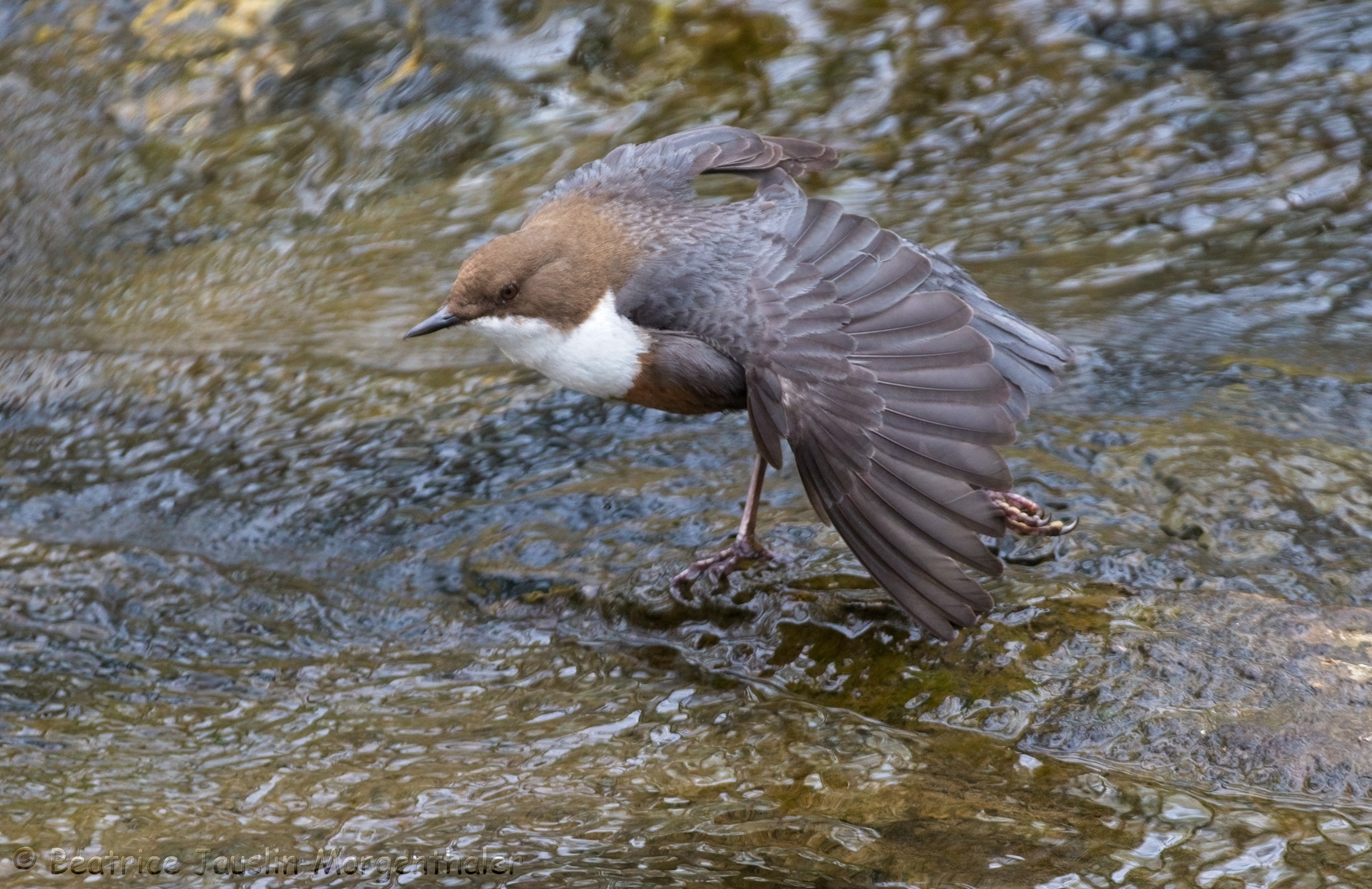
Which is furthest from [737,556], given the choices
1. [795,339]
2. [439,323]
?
[439,323]

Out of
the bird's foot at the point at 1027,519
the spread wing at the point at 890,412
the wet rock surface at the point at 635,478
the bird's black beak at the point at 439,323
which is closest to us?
the wet rock surface at the point at 635,478

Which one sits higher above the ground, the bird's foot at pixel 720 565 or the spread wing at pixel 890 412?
the spread wing at pixel 890 412

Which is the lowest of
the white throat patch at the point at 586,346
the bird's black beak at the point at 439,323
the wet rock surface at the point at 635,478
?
the wet rock surface at the point at 635,478

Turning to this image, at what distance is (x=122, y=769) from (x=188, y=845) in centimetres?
49

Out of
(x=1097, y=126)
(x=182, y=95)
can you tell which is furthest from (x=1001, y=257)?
(x=182, y=95)

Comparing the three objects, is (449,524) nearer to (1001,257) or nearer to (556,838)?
(556,838)

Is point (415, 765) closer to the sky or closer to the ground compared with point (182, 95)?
closer to the ground

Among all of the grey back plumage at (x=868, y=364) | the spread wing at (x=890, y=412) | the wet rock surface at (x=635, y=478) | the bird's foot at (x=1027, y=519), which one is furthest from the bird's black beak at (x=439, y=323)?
the bird's foot at (x=1027, y=519)

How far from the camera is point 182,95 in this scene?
263 inches

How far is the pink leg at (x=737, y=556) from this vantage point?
363 cm

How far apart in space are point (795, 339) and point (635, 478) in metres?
1.16

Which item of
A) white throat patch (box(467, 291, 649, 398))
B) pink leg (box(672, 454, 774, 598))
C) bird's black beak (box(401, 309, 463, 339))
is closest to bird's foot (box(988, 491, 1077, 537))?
pink leg (box(672, 454, 774, 598))

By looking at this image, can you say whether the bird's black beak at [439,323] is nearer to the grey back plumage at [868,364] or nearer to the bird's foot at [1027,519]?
the grey back plumage at [868,364]

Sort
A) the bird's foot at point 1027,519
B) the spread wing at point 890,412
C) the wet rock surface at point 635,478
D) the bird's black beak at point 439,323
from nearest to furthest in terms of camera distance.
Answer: the wet rock surface at point 635,478, the spread wing at point 890,412, the bird's foot at point 1027,519, the bird's black beak at point 439,323
